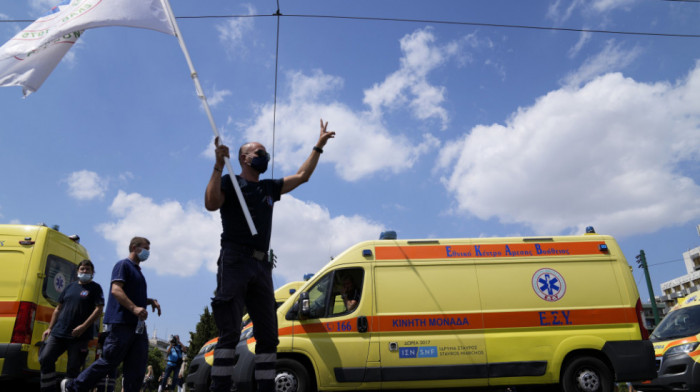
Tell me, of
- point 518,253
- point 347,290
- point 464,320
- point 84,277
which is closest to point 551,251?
point 518,253

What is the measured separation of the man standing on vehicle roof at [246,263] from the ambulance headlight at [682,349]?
24.5 feet

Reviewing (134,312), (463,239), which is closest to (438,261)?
(463,239)

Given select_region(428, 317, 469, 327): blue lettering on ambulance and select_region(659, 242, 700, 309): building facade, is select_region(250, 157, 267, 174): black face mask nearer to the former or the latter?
select_region(428, 317, 469, 327): blue lettering on ambulance

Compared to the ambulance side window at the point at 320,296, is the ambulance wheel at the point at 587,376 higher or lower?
lower

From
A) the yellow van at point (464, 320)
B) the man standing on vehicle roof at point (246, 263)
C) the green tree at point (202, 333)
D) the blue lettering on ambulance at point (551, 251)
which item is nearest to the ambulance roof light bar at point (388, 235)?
the yellow van at point (464, 320)

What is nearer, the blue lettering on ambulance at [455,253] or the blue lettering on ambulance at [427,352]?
the blue lettering on ambulance at [427,352]

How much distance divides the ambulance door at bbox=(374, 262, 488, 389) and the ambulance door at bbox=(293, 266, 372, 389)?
260 mm

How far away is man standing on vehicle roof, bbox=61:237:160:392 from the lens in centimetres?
462

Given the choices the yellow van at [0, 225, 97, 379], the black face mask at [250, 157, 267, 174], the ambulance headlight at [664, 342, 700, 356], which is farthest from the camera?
the ambulance headlight at [664, 342, 700, 356]

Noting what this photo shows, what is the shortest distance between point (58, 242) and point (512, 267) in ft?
22.4

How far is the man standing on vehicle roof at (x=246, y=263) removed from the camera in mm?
3182

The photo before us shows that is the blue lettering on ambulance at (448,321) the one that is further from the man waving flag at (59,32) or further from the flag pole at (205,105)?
the man waving flag at (59,32)

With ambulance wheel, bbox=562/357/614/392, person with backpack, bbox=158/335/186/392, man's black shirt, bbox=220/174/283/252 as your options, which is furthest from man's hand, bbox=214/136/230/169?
person with backpack, bbox=158/335/186/392

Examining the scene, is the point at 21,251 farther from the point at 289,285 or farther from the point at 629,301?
the point at 629,301
